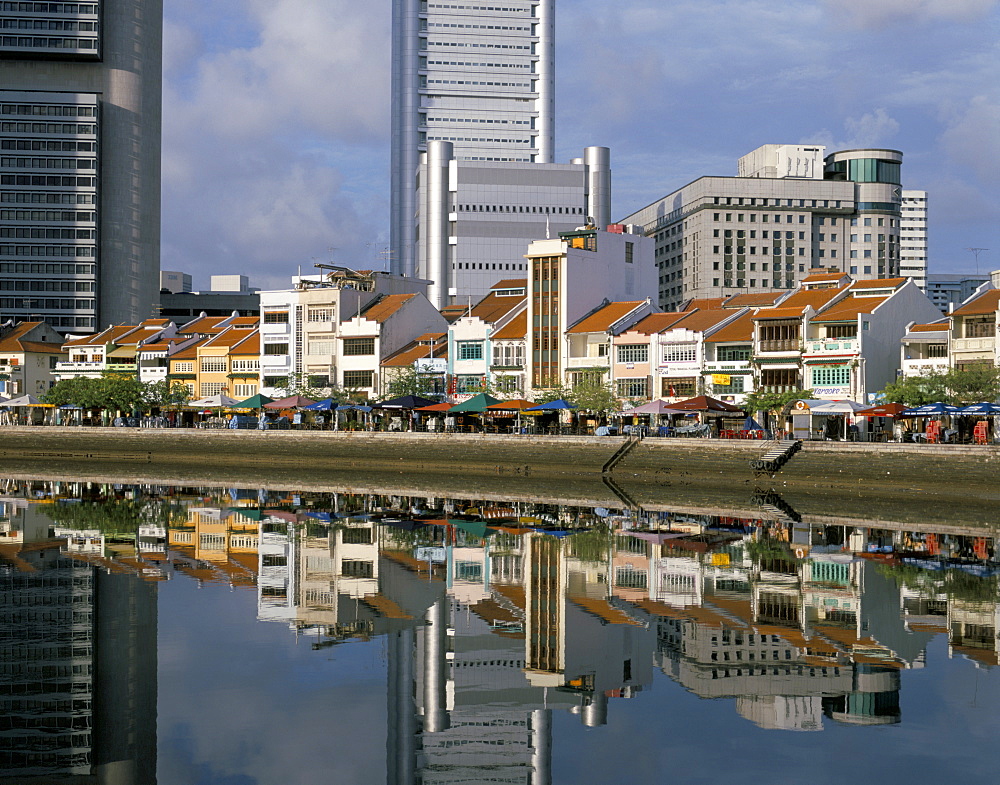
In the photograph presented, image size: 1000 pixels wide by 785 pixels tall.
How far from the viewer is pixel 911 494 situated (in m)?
56.5

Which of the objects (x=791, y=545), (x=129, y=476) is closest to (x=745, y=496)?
(x=791, y=545)

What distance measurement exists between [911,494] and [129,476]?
48.1 m

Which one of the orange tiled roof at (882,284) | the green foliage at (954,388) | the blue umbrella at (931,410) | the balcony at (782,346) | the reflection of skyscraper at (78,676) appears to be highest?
the orange tiled roof at (882,284)

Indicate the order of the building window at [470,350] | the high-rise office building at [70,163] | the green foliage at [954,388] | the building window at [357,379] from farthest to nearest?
the high-rise office building at [70,163] < the building window at [357,379] < the building window at [470,350] < the green foliage at [954,388]

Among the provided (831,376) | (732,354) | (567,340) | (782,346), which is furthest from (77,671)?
(567,340)

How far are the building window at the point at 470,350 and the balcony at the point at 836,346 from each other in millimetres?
28887

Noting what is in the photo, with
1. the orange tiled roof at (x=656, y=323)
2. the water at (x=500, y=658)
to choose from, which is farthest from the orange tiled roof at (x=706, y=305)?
the water at (x=500, y=658)

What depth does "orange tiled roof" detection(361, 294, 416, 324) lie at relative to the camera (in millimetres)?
104812

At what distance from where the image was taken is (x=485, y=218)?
173375 millimetres

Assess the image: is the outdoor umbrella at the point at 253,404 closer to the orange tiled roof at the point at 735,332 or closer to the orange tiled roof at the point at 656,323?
the orange tiled roof at the point at 656,323

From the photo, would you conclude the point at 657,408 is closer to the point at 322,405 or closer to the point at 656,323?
the point at 656,323

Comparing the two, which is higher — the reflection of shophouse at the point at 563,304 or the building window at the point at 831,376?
the reflection of shophouse at the point at 563,304

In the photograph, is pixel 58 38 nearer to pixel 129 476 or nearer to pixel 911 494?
pixel 129 476

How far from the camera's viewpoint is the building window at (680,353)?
84.6m
